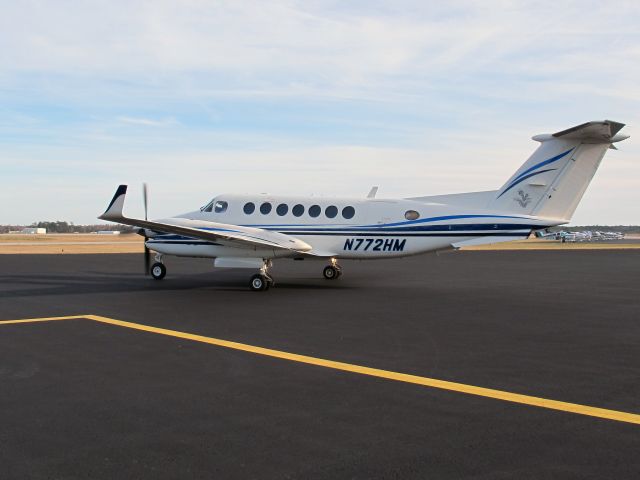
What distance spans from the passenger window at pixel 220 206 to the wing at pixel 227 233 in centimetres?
81

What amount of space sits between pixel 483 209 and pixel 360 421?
13.4 metres

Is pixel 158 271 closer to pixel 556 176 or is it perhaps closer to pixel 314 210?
pixel 314 210

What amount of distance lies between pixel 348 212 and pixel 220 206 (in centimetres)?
451

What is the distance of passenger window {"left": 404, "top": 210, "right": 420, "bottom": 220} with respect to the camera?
18.2 meters

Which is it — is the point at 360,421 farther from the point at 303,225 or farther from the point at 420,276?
the point at 420,276

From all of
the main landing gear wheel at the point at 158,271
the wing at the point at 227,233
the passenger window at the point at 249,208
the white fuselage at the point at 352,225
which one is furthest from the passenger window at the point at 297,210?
the main landing gear wheel at the point at 158,271

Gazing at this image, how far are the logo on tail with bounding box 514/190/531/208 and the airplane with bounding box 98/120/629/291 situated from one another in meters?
0.03

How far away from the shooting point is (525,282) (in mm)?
20938

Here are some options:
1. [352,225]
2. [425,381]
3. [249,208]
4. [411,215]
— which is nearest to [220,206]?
[249,208]

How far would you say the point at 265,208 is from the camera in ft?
63.9

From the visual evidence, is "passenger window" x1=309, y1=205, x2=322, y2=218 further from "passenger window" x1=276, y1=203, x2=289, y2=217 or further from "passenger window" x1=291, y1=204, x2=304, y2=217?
"passenger window" x1=276, y1=203, x2=289, y2=217

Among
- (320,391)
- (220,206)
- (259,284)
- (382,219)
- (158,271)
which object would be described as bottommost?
(320,391)

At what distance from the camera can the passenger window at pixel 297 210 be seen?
19.2 metres

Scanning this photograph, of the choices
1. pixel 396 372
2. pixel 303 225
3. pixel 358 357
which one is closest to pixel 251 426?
pixel 396 372
